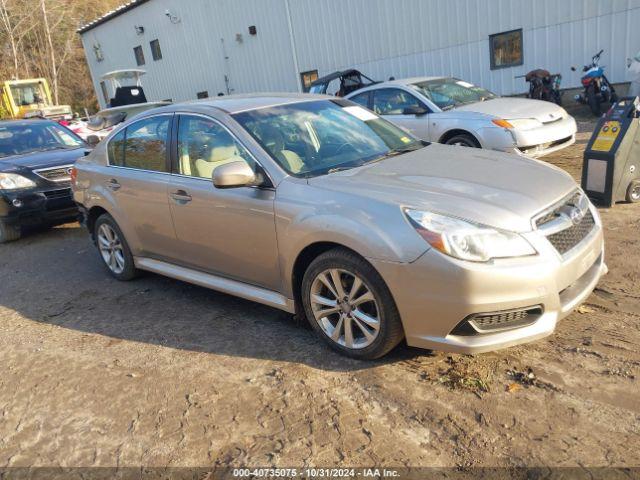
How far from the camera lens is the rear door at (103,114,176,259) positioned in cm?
447

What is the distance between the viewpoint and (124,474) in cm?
272

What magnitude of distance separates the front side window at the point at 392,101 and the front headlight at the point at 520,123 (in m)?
1.55

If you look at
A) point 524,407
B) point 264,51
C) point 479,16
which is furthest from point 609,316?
point 264,51

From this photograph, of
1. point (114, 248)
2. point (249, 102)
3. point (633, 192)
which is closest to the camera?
point (249, 102)

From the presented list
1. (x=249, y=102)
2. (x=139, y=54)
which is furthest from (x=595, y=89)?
(x=139, y=54)

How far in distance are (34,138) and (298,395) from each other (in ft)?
24.0

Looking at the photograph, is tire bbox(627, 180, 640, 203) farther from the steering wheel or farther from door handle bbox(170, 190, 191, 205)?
door handle bbox(170, 190, 191, 205)

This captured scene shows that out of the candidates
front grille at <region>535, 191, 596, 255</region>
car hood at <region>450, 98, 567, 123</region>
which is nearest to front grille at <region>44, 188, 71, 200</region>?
car hood at <region>450, 98, 567, 123</region>

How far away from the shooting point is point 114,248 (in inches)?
213

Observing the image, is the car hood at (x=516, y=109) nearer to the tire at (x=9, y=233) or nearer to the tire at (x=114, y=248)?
the tire at (x=114, y=248)

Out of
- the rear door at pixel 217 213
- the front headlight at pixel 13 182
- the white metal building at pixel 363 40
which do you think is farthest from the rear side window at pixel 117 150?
the white metal building at pixel 363 40

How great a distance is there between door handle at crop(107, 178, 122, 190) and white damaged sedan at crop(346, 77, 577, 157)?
4658mm

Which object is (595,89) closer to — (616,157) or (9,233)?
(616,157)

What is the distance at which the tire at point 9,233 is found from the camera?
757cm
